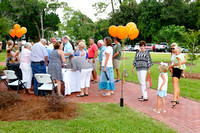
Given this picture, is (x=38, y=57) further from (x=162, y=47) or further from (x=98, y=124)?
(x=162, y=47)

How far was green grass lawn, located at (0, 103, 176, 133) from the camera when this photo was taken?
13.5 ft

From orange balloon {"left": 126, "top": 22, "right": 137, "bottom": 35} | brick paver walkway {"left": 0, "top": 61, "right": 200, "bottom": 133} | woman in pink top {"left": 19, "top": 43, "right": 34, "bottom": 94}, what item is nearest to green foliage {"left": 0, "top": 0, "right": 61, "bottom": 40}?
orange balloon {"left": 126, "top": 22, "right": 137, "bottom": 35}

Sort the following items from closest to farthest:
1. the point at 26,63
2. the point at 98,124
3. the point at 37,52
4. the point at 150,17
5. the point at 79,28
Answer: the point at 98,124 < the point at 37,52 < the point at 26,63 < the point at 79,28 < the point at 150,17

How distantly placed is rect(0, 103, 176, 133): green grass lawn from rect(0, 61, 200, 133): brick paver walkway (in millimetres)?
382

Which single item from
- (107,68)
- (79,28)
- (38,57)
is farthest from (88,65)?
(79,28)

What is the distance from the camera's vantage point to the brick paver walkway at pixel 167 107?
4587 millimetres

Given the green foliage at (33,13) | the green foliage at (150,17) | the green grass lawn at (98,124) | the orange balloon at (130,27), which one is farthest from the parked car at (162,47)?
the green grass lawn at (98,124)

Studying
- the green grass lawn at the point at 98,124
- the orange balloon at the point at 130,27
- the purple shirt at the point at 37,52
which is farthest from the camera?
the orange balloon at the point at 130,27

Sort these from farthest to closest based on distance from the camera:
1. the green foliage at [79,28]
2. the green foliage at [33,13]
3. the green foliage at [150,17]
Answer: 1. the green foliage at [33,13]
2. the green foliage at [150,17]
3. the green foliage at [79,28]

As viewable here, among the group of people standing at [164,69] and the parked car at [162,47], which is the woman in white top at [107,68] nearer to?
the group of people standing at [164,69]

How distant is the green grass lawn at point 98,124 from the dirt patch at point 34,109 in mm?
231

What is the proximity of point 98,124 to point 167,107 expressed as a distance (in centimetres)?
245

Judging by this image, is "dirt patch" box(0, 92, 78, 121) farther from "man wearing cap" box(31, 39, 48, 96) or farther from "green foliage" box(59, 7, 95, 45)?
"green foliage" box(59, 7, 95, 45)

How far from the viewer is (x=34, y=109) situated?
16.3ft
